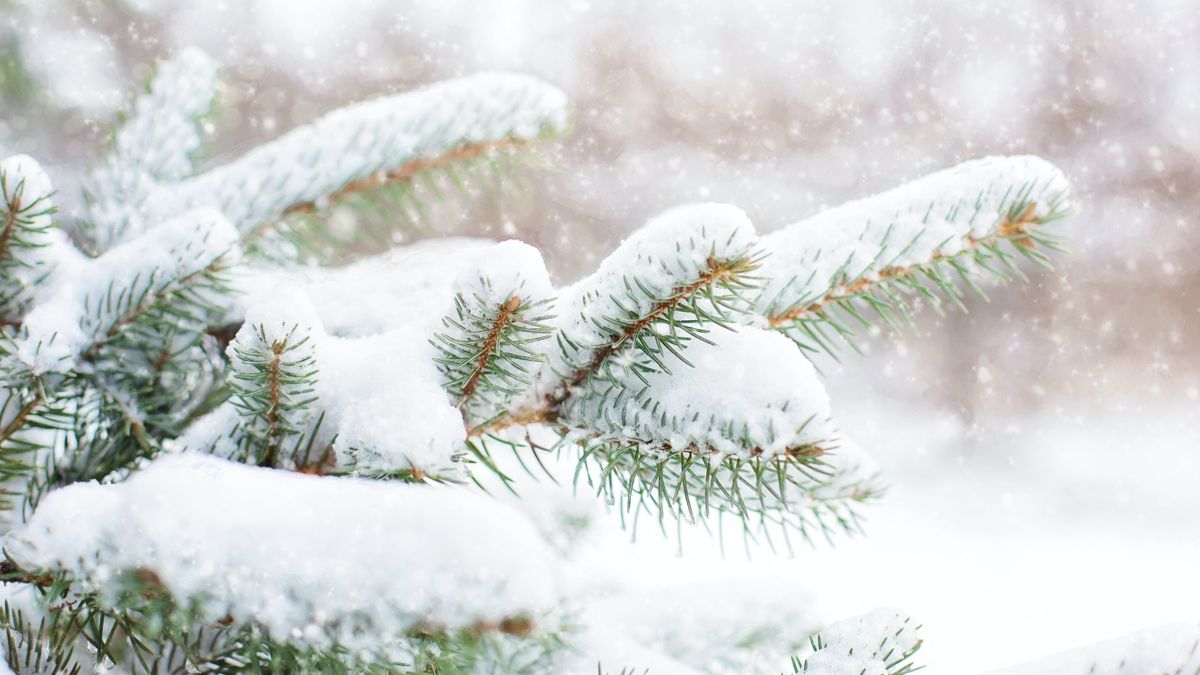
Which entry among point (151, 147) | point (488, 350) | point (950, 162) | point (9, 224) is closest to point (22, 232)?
point (9, 224)

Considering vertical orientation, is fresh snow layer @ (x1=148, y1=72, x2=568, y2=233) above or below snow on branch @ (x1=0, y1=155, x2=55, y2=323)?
above

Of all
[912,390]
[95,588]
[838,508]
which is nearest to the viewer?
[95,588]

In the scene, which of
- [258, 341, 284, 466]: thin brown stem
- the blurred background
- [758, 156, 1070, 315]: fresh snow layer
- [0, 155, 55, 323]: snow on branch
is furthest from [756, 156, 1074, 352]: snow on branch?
the blurred background

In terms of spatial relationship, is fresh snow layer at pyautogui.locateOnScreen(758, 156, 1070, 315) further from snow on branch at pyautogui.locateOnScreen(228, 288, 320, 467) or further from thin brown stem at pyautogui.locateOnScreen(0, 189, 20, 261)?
thin brown stem at pyautogui.locateOnScreen(0, 189, 20, 261)

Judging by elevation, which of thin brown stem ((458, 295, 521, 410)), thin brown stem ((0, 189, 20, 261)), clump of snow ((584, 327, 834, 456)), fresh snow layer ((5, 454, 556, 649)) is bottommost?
fresh snow layer ((5, 454, 556, 649))

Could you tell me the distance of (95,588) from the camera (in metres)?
0.29

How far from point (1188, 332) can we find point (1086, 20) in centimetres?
156

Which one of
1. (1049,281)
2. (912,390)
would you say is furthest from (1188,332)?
(912,390)

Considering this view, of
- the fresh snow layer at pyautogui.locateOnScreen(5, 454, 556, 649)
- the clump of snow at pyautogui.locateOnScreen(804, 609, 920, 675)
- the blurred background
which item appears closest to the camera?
the fresh snow layer at pyautogui.locateOnScreen(5, 454, 556, 649)

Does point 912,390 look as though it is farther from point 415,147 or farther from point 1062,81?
point 415,147

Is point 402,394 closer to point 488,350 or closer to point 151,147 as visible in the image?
point 488,350

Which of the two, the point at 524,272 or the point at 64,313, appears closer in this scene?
the point at 524,272

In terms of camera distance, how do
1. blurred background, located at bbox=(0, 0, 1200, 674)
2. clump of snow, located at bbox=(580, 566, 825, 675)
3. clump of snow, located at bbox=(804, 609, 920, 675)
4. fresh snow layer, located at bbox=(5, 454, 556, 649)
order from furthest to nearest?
1. blurred background, located at bbox=(0, 0, 1200, 674)
2. clump of snow, located at bbox=(580, 566, 825, 675)
3. clump of snow, located at bbox=(804, 609, 920, 675)
4. fresh snow layer, located at bbox=(5, 454, 556, 649)

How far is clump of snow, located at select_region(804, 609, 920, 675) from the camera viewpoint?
1.28ft
